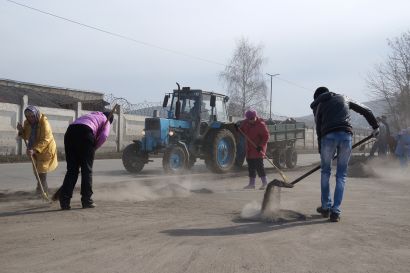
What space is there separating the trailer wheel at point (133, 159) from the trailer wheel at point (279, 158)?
4704 mm

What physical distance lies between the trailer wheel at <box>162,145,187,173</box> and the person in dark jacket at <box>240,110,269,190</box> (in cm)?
336

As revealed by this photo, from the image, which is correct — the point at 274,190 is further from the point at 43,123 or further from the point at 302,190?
the point at 43,123

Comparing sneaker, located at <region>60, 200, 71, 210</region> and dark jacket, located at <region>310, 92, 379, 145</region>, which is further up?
dark jacket, located at <region>310, 92, 379, 145</region>

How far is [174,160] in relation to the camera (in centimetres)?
1293

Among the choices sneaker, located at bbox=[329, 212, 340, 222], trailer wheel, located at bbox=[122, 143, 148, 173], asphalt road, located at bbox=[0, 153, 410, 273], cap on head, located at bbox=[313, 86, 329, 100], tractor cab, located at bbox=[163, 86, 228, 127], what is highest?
tractor cab, located at bbox=[163, 86, 228, 127]

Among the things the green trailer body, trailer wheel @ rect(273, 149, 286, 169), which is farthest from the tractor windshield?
trailer wheel @ rect(273, 149, 286, 169)

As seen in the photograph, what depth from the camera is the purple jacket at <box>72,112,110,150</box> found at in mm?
6787

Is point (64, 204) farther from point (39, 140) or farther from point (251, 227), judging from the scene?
point (251, 227)

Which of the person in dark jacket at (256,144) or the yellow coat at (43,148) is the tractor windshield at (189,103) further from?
the yellow coat at (43,148)

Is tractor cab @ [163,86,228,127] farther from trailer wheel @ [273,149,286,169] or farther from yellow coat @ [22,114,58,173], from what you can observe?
yellow coat @ [22,114,58,173]

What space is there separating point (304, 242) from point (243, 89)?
44.2 m

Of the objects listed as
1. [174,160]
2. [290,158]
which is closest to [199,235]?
[174,160]

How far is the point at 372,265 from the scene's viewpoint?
388 centimetres

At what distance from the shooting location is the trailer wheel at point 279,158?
52.8ft
